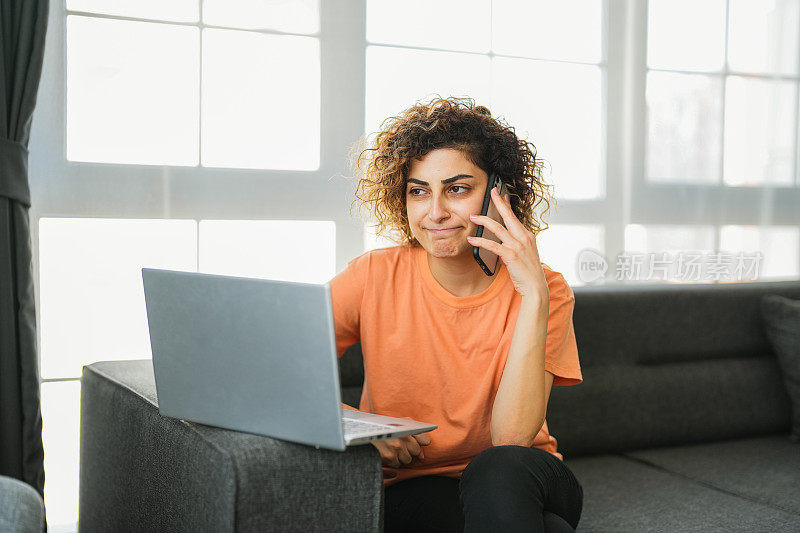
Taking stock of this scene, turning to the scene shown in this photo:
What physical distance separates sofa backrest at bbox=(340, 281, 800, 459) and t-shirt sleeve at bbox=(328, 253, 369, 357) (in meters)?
0.68

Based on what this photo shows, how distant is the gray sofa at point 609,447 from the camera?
1.12 m

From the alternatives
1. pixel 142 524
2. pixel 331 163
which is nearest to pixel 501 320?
pixel 142 524

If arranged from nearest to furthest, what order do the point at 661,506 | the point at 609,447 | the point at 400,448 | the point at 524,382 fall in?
the point at 400,448, the point at 524,382, the point at 661,506, the point at 609,447

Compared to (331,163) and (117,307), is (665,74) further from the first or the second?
(117,307)

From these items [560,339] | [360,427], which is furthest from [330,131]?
[360,427]

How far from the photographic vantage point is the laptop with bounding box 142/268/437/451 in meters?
1.01

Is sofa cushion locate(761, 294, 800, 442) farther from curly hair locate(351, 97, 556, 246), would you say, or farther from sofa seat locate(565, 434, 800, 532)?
curly hair locate(351, 97, 556, 246)

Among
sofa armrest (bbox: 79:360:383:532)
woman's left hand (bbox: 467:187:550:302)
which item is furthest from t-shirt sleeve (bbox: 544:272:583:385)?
sofa armrest (bbox: 79:360:383:532)

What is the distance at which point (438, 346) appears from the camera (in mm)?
1528

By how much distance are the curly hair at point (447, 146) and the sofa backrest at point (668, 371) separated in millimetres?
579

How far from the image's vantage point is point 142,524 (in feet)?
4.41

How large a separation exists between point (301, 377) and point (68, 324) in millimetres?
1212

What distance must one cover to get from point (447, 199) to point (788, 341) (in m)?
1.25

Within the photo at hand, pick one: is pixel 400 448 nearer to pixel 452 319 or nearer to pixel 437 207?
pixel 452 319
